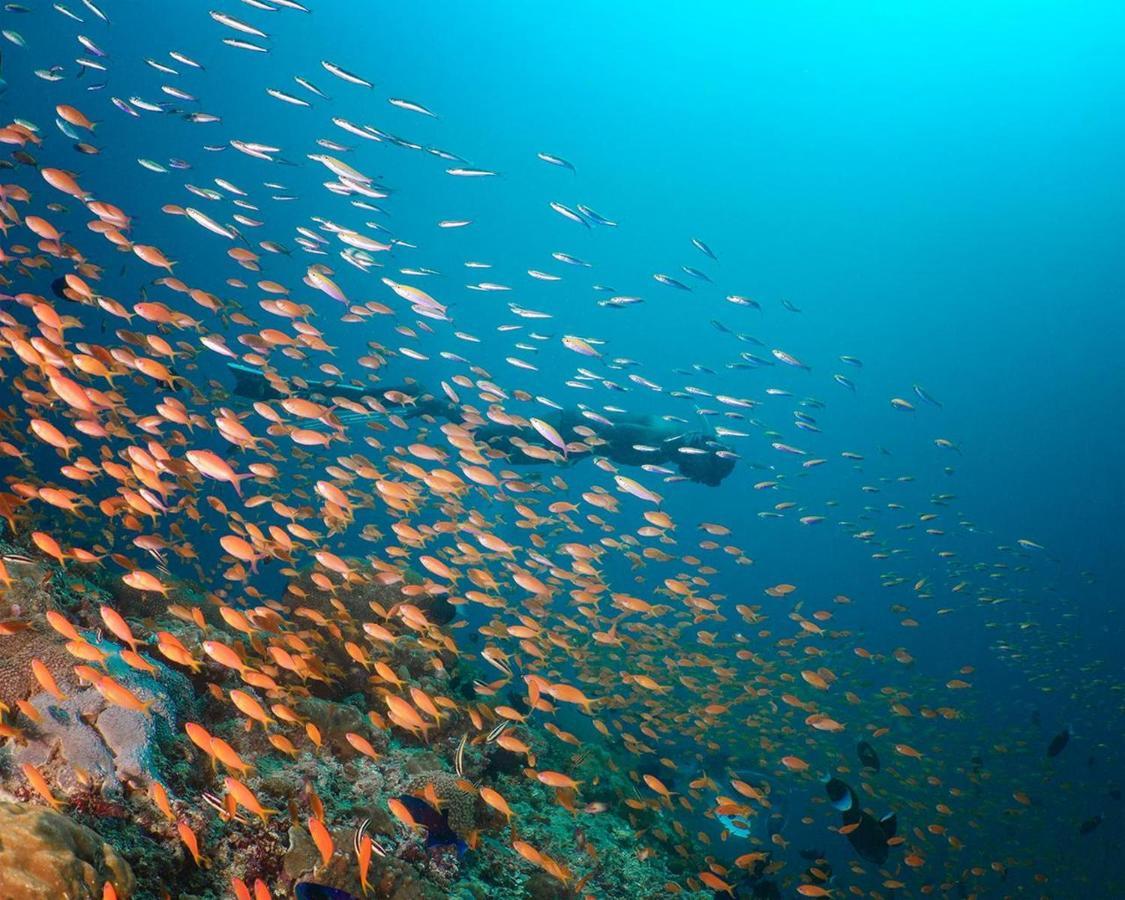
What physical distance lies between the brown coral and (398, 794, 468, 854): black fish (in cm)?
58

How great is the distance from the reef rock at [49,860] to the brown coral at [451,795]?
2.38 metres

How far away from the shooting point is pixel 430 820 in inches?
148

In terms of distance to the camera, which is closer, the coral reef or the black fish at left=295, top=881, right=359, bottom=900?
the black fish at left=295, top=881, right=359, bottom=900

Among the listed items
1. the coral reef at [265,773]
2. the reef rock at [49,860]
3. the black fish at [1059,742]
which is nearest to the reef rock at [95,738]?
the coral reef at [265,773]

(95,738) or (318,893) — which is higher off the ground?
(318,893)

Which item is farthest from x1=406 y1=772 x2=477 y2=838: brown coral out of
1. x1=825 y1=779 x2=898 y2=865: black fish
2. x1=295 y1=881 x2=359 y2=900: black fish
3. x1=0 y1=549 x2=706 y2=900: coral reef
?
x1=825 y1=779 x2=898 y2=865: black fish

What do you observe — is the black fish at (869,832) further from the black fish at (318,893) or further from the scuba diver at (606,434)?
the black fish at (318,893)

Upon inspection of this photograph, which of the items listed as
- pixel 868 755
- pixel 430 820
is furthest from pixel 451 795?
pixel 868 755

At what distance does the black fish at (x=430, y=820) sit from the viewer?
3.71 metres

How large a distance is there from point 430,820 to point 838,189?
6600cm

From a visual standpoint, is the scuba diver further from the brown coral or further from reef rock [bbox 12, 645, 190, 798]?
reef rock [bbox 12, 645, 190, 798]

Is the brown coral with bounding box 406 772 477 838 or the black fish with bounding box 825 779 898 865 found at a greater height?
the brown coral with bounding box 406 772 477 838

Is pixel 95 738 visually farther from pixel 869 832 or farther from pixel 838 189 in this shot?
pixel 838 189

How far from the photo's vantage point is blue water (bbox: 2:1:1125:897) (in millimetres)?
40781
